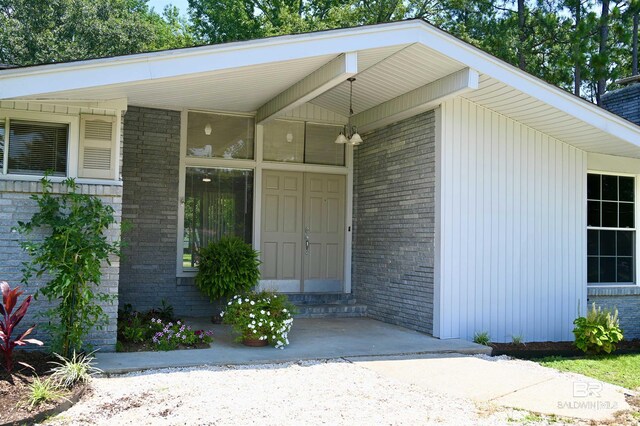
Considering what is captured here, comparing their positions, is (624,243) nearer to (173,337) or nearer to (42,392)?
(173,337)

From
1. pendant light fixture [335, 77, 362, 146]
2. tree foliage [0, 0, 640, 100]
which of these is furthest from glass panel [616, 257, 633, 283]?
tree foliage [0, 0, 640, 100]

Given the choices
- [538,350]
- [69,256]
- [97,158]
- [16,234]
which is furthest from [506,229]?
[16,234]

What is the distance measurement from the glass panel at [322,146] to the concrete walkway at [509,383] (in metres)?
4.08

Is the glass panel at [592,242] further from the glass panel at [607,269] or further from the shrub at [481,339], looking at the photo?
the shrub at [481,339]

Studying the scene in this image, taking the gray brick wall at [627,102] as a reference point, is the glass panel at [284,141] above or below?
below

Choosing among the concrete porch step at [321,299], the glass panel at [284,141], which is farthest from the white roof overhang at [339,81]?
the concrete porch step at [321,299]

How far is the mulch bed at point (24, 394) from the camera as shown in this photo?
3.98m

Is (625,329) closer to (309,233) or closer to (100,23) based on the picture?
(309,233)

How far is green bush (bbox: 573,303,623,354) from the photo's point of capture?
7035 millimetres

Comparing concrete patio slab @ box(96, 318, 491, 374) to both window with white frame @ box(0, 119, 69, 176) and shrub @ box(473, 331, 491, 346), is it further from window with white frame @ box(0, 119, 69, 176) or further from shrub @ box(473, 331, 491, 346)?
window with white frame @ box(0, 119, 69, 176)

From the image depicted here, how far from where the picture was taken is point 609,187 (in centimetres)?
915

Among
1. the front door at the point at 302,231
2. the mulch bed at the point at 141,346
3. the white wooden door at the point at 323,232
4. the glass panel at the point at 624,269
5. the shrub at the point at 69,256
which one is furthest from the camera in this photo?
the white wooden door at the point at 323,232

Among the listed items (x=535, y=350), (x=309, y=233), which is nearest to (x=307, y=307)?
(x=309, y=233)

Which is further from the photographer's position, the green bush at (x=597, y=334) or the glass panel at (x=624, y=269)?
the glass panel at (x=624, y=269)
